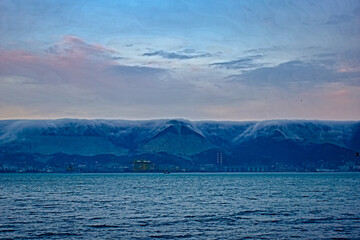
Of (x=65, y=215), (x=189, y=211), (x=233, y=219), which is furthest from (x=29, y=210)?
(x=233, y=219)

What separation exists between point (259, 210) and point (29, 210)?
1496 inches

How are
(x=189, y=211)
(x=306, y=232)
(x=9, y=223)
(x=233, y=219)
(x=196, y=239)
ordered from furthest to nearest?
(x=189, y=211) → (x=233, y=219) → (x=9, y=223) → (x=306, y=232) → (x=196, y=239)

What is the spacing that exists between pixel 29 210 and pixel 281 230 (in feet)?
142

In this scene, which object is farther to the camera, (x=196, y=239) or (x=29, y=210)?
(x=29, y=210)

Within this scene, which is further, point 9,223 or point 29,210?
point 29,210

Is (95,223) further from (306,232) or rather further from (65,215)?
(306,232)

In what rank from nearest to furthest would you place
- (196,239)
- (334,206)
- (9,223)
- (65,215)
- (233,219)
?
(196,239)
(9,223)
(233,219)
(65,215)
(334,206)

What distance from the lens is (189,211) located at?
78875 mm

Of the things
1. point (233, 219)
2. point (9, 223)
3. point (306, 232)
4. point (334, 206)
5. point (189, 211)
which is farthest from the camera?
point (334, 206)

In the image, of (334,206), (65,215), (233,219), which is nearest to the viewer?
(233,219)

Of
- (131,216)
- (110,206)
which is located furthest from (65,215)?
(110,206)

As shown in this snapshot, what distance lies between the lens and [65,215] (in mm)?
72125

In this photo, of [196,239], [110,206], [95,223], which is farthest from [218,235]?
[110,206]

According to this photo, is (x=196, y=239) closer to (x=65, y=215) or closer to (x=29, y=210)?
(x=65, y=215)
